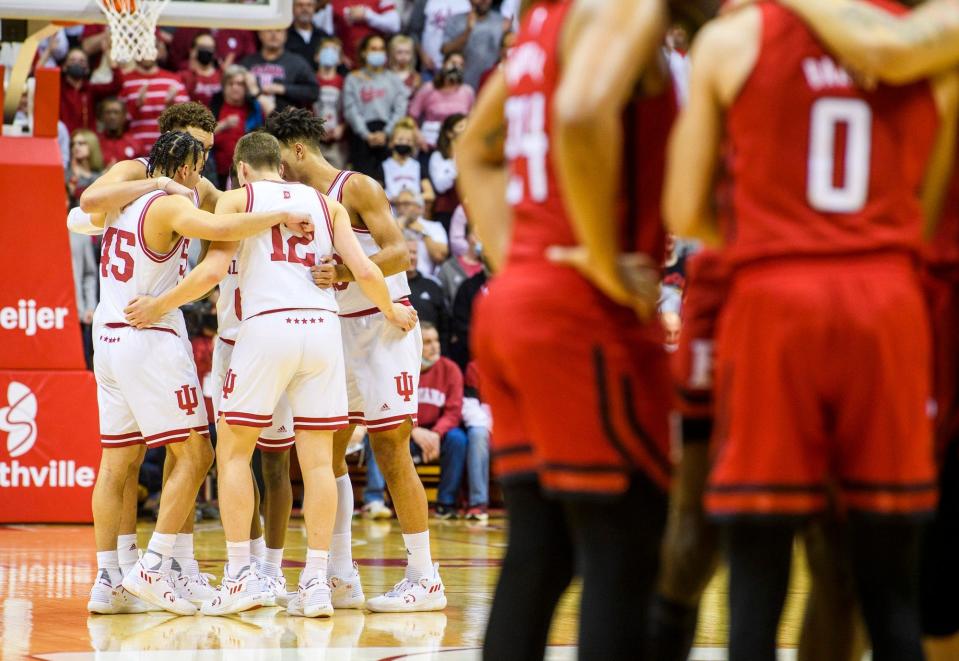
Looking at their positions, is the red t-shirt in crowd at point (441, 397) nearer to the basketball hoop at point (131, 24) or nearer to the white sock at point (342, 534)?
the basketball hoop at point (131, 24)

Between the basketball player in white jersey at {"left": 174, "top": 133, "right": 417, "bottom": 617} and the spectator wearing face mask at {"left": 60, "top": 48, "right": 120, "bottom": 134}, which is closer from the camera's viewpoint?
the basketball player in white jersey at {"left": 174, "top": 133, "right": 417, "bottom": 617}

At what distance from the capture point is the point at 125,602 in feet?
22.0

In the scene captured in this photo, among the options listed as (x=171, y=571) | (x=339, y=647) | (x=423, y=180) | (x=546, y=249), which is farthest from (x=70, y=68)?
(x=546, y=249)

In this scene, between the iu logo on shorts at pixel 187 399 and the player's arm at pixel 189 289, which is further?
the iu logo on shorts at pixel 187 399

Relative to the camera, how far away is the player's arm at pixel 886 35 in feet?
9.45

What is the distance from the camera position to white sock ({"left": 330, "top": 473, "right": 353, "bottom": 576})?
7.04m

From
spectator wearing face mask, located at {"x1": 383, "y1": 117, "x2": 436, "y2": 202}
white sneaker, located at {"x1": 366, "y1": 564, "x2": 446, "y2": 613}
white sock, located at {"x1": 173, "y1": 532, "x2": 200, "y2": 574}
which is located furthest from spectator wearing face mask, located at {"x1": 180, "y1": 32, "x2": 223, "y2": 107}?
white sneaker, located at {"x1": 366, "y1": 564, "x2": 446, "y2": 613}

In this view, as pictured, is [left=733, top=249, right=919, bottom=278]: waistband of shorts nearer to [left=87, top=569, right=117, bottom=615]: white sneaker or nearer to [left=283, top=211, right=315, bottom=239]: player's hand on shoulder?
[left=283, top=211, right=315, bottom=239]: player's hand on shoulder

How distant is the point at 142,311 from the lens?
6.70m

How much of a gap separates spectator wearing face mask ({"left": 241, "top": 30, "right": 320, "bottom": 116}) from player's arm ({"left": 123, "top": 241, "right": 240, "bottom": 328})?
7.51 metres

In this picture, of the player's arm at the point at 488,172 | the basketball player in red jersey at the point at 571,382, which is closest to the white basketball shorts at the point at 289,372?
the player's arm at the point at 488,172

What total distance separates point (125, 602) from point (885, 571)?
4622mm

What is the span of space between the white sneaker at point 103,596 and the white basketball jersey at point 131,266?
1250mm

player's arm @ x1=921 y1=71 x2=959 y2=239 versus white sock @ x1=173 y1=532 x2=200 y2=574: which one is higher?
player's arm @ x1=921 y1=71 x2=959 y2=239
